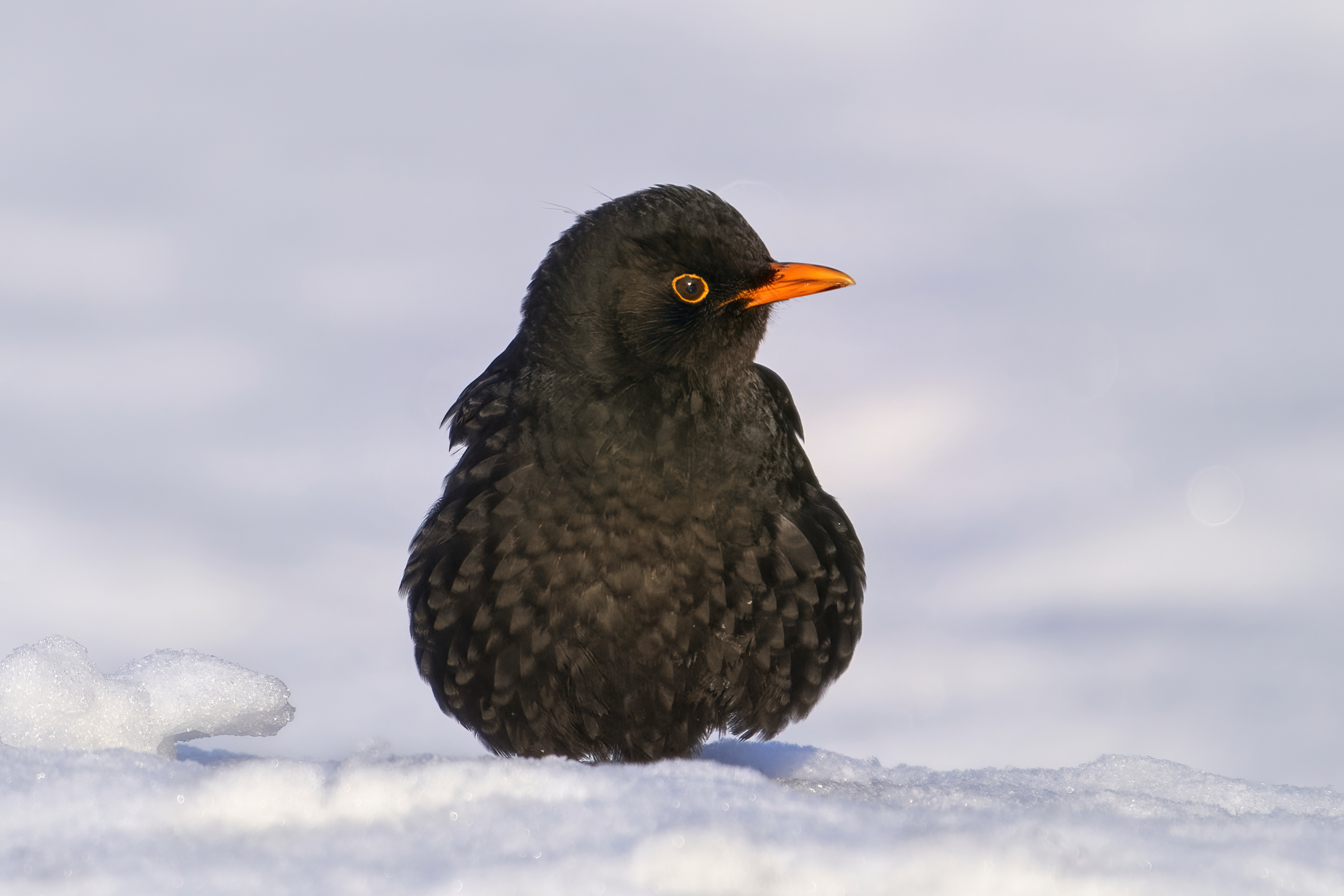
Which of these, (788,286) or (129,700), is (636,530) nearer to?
(788,286)

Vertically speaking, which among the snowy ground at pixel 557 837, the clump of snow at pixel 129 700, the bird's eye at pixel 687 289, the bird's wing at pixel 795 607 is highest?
the bird's eye at pixel 687 289

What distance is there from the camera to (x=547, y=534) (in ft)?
15.9

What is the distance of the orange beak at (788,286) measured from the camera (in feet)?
16.5

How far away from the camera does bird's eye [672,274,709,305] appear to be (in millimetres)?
4941

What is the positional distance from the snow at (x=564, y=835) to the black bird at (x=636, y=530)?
3.34ft

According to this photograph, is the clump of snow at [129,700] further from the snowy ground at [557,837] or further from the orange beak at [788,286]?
the orange beak at [788,286]

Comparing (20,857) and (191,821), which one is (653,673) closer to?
(191,821)

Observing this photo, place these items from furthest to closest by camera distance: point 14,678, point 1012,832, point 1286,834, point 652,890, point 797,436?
1. point 797,436
2. point 14,678
3. point 1286,834
4. point 1012,832
5. point 652,890

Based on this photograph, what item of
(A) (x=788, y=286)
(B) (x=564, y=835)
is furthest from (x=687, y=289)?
(B) (x=564, y=835)

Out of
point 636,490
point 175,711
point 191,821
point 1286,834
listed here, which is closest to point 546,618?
point 636,490

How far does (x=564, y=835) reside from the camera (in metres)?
2.98

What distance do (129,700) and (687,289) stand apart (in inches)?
115

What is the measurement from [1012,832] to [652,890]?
999 millimetres

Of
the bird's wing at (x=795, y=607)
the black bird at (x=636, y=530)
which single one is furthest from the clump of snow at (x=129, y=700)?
the bird's wing at (x=795, y=607)
